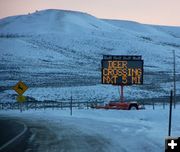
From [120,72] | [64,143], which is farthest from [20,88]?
[64,143]

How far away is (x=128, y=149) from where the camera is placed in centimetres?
1473

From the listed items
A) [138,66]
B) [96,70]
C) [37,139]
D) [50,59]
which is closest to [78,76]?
[96,70]

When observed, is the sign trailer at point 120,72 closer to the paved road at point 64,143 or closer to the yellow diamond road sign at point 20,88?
the yellow diamond road sign at point 20,88

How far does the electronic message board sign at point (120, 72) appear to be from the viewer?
148ft

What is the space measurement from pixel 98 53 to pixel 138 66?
385 ft

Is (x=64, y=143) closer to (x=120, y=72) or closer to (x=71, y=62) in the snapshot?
(x=120, y=72)

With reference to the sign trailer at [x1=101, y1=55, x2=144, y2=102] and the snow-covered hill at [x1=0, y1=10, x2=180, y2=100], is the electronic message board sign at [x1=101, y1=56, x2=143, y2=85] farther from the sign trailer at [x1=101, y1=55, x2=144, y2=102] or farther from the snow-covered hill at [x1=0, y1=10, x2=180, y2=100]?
the snow-covered hill at [x1=0, y1=10, x2=180, y2=100]

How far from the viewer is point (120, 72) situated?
45219mm

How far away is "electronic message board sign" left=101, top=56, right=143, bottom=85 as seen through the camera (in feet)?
148

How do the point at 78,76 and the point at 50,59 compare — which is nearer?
the point at 78,76

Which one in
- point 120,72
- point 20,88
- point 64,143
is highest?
point 120,72

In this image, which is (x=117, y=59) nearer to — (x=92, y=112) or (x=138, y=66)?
(x=138, y=66)

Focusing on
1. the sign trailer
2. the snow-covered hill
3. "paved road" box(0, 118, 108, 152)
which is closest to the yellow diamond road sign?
the sign trailer

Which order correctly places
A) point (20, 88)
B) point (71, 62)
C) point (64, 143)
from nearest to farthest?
point (64, 143) < point (20, 88) < point (71, 62)
